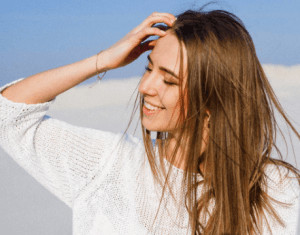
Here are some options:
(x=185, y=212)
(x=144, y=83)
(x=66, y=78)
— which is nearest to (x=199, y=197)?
(x=185, y=212)

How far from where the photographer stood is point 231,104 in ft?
8.32

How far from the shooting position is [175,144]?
101 inches

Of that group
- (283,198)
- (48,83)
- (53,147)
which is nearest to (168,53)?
(48,83)

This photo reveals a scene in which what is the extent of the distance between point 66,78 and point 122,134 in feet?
1.20

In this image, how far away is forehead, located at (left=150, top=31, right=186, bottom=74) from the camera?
7.88 feet

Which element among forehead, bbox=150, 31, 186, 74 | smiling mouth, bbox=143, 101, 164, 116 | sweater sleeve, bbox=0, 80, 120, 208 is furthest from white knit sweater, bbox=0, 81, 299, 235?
forehead, bbox=150, 31, 186, 74

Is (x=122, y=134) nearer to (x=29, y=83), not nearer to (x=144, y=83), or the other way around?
(x=144, y=83)

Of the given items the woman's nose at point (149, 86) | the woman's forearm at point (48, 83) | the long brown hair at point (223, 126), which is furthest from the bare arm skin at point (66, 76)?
the long brown hair at point (223, 126)

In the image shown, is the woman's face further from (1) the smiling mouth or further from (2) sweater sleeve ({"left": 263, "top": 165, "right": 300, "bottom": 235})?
(2) sweater sleeve ({"left": 263, "top": 165, "right": 300, "bottom": 235})

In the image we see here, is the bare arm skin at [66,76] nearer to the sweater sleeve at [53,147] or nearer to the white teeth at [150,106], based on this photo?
the sweater sleeve at [53,147]

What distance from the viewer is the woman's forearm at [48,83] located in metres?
2.30

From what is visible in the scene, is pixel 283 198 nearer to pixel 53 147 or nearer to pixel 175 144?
pixel 175 144

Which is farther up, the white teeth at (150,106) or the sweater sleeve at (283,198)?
the white teeth at (150,106)

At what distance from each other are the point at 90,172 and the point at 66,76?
1.33 ft
